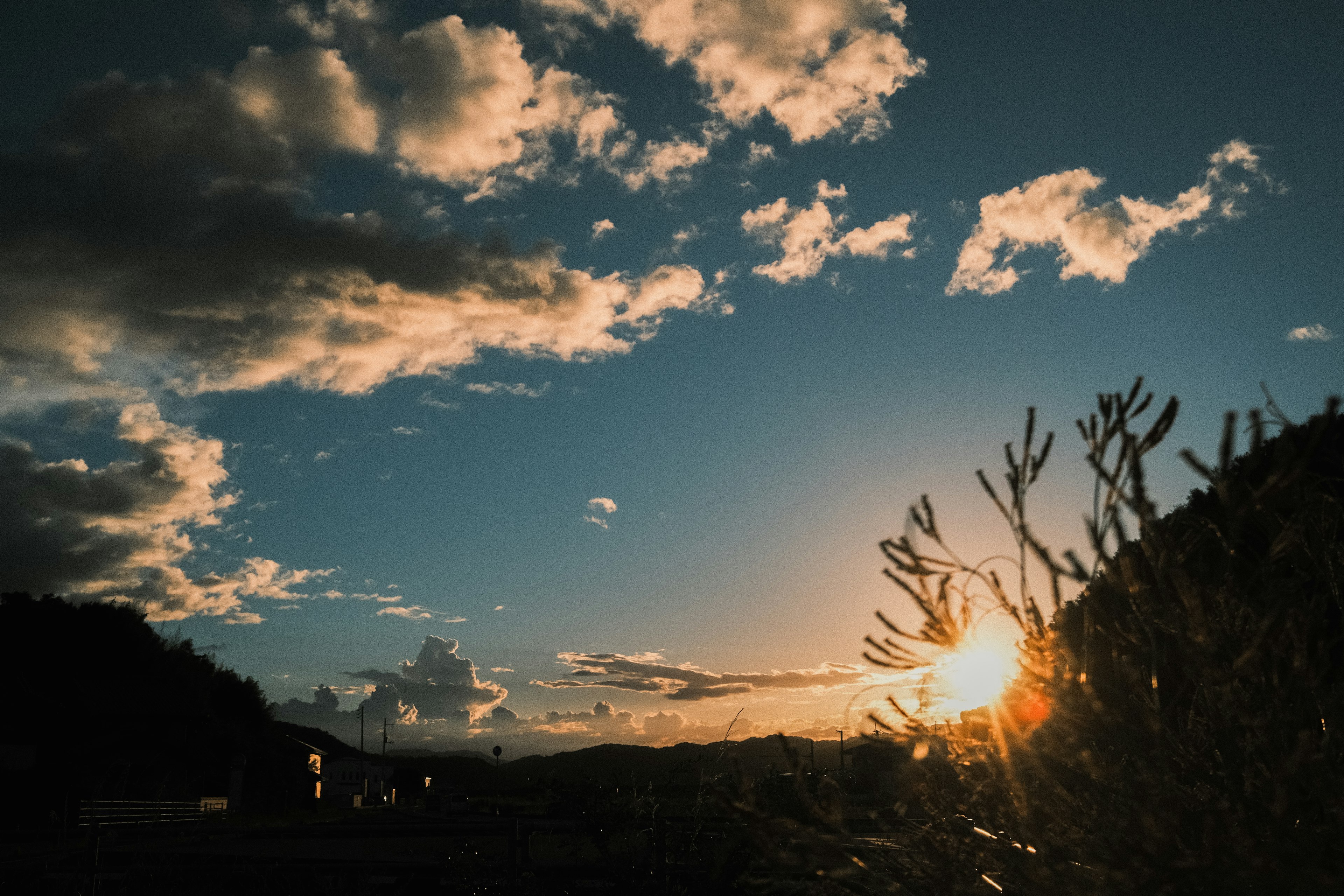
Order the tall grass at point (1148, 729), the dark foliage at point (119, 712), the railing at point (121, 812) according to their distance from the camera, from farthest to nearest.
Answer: the dark foliage at point (119, 712) → the railing at point (121, 812) → the tall grass at point (1148, 729)

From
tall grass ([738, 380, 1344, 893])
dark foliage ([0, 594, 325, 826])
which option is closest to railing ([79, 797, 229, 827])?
tall grass ([738, 380, 1344, 893])

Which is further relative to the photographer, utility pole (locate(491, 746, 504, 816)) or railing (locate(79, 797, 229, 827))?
utility pole (locate(491, 746, 504, 816))

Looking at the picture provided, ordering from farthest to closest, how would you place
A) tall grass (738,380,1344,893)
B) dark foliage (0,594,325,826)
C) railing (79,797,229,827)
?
dark foliage (0,594,325,826) < railing (79,797,229,827) < tall grass (738,380,1344,893)

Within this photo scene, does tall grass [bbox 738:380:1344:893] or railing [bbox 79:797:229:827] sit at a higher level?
tall grass [bbox 738:380:1344:893]

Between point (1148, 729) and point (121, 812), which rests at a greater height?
point (1148, 729)

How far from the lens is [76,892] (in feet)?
28.3

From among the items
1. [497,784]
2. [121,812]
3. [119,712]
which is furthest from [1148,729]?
[497,784]

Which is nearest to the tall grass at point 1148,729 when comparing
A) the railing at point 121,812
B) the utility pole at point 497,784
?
the railing at point 121,812

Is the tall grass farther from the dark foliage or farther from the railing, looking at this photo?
the dark foliage

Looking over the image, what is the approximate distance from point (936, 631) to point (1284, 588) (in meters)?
0.88

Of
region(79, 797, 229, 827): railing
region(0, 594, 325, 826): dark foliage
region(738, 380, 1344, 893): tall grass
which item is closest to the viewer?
region(738, 380, 1344, 893): tall grass

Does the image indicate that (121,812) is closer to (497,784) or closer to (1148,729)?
(1148,729)

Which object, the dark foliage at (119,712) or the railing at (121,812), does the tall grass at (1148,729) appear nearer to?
the railing at (121,812)

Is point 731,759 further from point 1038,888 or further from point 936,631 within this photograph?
point 1038,888
